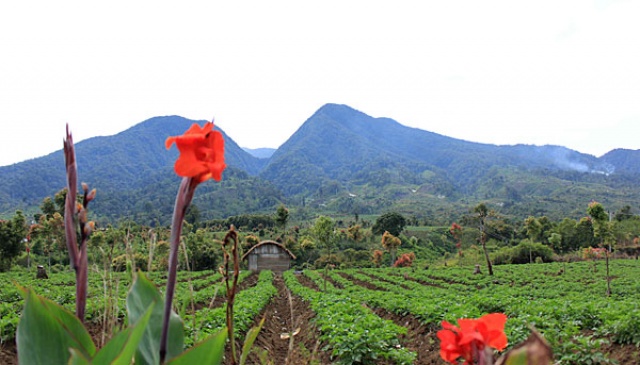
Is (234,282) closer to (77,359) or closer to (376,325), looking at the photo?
(77,359)

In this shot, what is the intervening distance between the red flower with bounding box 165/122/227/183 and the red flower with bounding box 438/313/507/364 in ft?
1.84

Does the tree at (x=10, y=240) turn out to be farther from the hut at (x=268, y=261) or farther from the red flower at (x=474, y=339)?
the red flower at (x=474, y=339)

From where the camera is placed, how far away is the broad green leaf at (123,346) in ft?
2.67

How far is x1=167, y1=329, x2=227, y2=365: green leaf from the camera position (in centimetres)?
91

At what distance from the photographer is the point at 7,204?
13650cm

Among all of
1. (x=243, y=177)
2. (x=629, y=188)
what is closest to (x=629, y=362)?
(x=243, y=177)

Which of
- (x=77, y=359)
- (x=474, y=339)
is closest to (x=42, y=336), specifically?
(x=77, y=359)

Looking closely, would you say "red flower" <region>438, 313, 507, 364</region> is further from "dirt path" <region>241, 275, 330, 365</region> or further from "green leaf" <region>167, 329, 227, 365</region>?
"dirt path" <region>241, 275, 330, 365</region>

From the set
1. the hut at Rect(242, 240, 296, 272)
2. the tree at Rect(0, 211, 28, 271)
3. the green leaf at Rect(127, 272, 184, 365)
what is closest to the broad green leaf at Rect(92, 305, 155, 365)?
the green leaf at Rect(127, 272, 184, 365)

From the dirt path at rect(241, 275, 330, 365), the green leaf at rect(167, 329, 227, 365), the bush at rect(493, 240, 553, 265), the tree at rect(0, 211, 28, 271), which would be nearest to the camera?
the green leaf at rect(167, 329, 227, 365)

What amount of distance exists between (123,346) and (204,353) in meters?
0.17

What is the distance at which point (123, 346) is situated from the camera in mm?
832

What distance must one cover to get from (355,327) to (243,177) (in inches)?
6929

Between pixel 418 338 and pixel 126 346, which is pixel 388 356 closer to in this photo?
pixel 418 338
